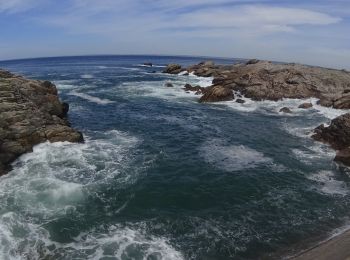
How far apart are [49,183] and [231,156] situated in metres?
15.4

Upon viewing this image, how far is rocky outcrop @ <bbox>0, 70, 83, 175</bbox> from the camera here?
30.5m

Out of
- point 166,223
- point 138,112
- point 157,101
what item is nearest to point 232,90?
point 157,101

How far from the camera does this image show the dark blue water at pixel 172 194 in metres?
19.7

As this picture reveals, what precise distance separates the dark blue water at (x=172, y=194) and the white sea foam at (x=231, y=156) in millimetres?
87

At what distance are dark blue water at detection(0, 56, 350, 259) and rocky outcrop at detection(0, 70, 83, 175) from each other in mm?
982

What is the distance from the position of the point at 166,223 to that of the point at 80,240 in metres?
4.94

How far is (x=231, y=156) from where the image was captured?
32.8m

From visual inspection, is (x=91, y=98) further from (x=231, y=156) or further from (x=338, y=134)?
(x=338, y=134)

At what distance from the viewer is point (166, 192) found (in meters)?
25.8

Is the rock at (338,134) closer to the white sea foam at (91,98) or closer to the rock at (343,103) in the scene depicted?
the rock at (343,103)

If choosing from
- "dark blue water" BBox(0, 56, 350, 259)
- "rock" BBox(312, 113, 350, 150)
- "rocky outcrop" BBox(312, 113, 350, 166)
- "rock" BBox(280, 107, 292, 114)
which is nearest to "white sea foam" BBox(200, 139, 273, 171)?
"dark blue water" BBox(0, 56, 350, 259)

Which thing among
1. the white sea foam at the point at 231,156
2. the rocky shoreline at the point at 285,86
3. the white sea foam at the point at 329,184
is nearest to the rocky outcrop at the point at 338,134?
the white sea foam at the point at 329,184

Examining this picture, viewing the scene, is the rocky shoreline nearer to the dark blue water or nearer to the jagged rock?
the jagged rock

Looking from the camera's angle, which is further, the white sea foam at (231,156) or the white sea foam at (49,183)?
the white sea foam at (231,156)
